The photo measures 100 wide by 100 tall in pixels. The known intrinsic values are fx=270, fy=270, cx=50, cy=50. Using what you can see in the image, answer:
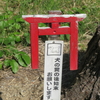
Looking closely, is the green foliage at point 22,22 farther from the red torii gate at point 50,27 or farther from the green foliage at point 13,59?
→ the red torii gate at point 50,27

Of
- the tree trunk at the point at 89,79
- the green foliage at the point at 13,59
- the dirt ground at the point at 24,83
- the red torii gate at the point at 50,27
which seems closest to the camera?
the red torii gate at the point at 50,27

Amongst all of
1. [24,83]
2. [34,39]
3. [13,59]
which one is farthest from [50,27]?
[13,59]

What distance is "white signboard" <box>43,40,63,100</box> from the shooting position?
2080mm

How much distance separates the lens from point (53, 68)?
2.16m

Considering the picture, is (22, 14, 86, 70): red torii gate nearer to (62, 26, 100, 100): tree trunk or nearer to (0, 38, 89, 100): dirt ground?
(62, 26, 100, 100): tree trunk

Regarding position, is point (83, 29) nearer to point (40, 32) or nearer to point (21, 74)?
point (21, 74)

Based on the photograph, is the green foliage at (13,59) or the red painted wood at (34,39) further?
the green foliage at (13,59)

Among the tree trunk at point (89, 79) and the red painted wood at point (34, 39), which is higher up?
the red painted wood at point (34, 39)

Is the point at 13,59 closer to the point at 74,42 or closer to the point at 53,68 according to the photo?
the point at 53,68

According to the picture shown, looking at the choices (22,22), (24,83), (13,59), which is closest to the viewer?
(24,83)

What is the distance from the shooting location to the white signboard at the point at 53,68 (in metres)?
2.08

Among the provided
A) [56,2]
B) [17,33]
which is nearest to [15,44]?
[17,33]

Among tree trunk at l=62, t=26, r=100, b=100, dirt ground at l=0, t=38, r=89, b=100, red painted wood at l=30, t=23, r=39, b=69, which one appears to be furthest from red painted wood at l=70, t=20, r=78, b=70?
dirt ground at l=0, t=38, r=89, b=100

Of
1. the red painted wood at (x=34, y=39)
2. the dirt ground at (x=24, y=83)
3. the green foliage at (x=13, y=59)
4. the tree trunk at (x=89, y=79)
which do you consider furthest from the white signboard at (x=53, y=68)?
the green foliage at (x=13, y=59)
